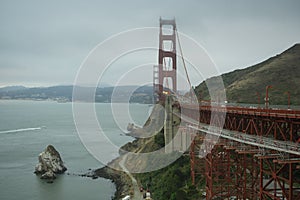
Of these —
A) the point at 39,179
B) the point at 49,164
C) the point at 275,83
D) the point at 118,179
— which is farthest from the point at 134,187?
the point at 275,83

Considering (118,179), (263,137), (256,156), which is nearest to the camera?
(256,156)

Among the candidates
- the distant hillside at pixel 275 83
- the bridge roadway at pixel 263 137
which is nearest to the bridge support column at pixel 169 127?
the distant hillside at pixel 275 83

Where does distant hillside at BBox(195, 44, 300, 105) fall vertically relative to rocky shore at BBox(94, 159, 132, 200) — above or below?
above

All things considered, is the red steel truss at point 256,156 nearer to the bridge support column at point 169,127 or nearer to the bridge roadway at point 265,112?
the bridge roadway at point 265,112

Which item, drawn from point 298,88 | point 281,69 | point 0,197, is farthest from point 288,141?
point 281,69

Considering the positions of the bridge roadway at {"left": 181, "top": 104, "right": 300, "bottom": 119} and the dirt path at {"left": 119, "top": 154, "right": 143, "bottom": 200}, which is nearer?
the bridge roadway at {"left": 181, "top": 104, "right": 300, "bottom": 119}

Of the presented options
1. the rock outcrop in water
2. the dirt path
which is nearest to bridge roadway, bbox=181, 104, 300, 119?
the dirt path

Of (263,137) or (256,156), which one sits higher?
(263,137)

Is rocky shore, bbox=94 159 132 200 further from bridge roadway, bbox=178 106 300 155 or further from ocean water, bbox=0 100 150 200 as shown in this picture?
bridge roadway, bbox=178 106 300 155

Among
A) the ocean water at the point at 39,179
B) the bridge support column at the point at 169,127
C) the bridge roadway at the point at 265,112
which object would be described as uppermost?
the bridge roadway at the point at 265,112

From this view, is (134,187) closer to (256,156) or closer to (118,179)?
Result: (118,179)

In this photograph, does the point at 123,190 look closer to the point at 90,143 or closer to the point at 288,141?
the point at 288,141

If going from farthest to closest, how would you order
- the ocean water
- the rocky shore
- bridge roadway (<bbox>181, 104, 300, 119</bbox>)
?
the ocean water
the rocky shore
bridge roadway (<bbox>181, 104, 300, 119</bbox>)
